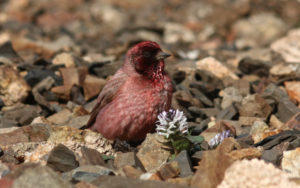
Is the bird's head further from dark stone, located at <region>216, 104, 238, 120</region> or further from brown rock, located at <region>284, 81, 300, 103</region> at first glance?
brown rock, located at <region>284, 81, 300, 103</region>

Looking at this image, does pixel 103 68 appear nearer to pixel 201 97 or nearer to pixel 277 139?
pixel 201 97

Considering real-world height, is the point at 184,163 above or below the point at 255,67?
below

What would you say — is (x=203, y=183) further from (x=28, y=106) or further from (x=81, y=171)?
(x=28, y=106)

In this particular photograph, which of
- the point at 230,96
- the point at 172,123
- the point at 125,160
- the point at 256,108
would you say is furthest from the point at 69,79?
the point at 172,123

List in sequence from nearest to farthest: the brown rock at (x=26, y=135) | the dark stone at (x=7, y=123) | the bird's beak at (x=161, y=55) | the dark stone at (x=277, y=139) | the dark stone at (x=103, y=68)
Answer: the dark stone at (x=277, y=139) → the brown rock at (x=26, y=135) → the bird's beak at (x=161, y=55) → the dark stone at (x=7, y=123) → the dark stone at (x=103, y=68)

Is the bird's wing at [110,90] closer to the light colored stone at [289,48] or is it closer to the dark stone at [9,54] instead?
the dark stone at [9,54]

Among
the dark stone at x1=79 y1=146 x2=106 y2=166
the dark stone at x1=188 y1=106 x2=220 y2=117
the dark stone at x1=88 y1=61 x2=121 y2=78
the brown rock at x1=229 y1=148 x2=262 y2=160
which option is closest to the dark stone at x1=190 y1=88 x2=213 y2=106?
the dark stone at x1=188 y1=106 x2=220 y2=117

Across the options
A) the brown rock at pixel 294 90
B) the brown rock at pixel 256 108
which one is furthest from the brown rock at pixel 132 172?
the brown rock at pixel 294 90

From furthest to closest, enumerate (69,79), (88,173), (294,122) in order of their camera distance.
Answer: (69,79) → (294,122) → (88,173)
